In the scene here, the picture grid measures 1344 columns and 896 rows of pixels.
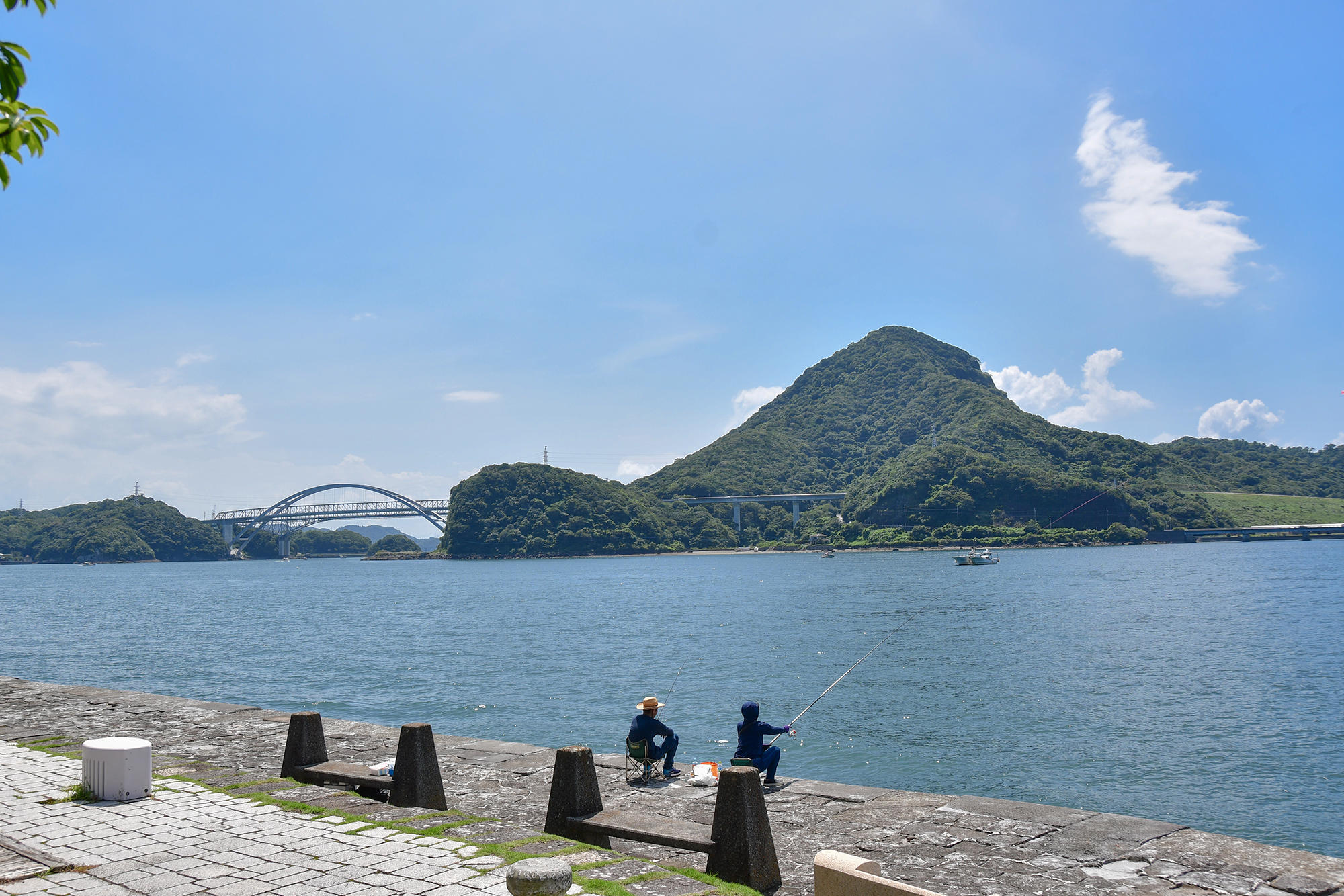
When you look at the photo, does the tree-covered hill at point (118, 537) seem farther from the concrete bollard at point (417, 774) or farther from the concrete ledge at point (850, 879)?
the concrete ledge at point (850, 879)

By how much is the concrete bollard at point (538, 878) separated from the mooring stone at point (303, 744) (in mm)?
5274

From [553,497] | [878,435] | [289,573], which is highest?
[878,435]

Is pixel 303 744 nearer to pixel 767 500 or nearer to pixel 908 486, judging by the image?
pixel 908 486

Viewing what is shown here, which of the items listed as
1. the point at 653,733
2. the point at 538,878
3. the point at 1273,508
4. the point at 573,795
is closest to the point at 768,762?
the point at 653,733

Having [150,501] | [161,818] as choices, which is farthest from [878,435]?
[161,818]

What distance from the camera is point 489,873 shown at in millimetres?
5711

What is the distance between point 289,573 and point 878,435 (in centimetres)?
12116

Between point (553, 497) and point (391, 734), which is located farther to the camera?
point (553, 497)

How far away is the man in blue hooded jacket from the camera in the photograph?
946 centimetres

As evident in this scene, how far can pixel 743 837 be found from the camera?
6.00 meters

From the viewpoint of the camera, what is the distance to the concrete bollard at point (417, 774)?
25.3 ft

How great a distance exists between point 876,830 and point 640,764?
3025mm

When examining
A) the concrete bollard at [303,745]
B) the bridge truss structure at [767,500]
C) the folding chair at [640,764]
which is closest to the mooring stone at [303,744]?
the concrete bollard at [303,745]

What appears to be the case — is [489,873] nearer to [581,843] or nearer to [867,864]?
[581,843]
